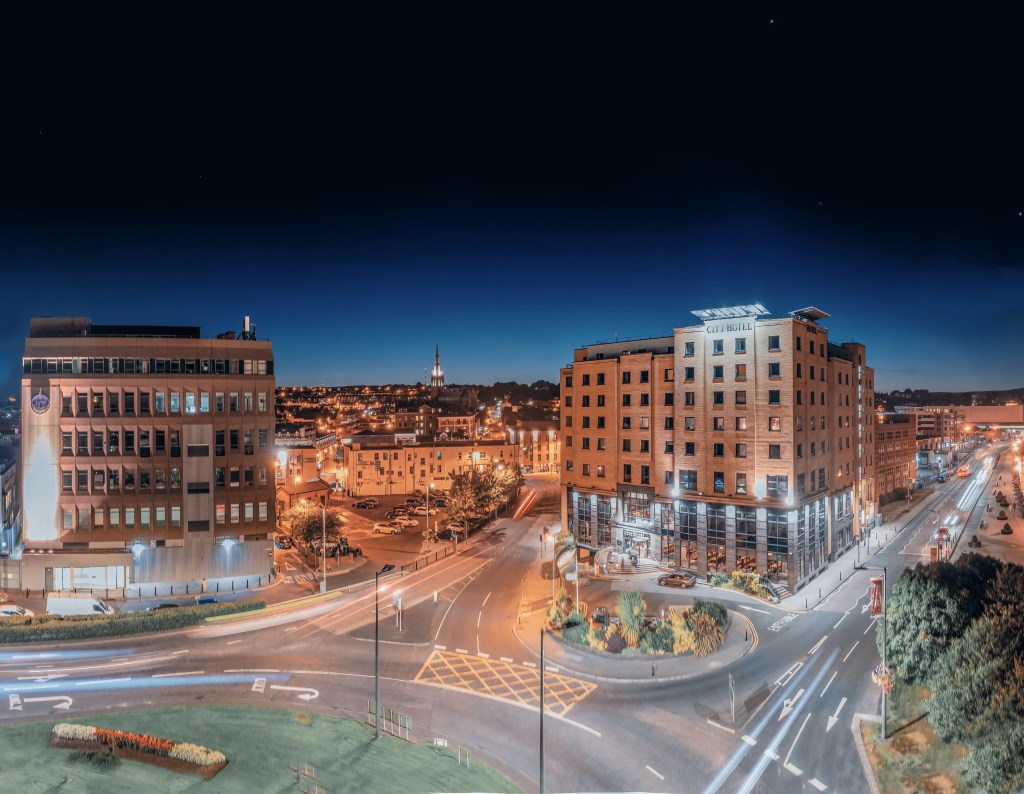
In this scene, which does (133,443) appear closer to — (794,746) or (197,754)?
(197,754)

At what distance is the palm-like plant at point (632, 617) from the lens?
38031mm

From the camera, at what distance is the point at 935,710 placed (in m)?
25.5

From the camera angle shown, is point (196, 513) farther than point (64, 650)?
Yes

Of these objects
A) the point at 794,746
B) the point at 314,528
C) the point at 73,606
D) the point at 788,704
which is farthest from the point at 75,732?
the point at 788,704

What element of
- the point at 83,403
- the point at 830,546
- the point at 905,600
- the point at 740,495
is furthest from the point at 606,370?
the point at 83,403

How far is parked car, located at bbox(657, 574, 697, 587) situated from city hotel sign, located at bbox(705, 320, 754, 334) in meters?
22.7

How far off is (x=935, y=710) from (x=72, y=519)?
6200 centimetres

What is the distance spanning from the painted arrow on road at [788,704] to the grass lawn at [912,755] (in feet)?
10.4

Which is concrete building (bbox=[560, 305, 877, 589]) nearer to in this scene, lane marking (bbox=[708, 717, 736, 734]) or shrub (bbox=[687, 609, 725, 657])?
shrub (bbox=[687, 609, 725, 657])

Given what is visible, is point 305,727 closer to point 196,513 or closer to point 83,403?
point 196,513

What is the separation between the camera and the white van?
1784 inches

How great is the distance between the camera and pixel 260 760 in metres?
26.8

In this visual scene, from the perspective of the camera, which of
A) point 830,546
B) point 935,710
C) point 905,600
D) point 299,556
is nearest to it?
point 935,710

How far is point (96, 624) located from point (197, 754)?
66.6 ft
